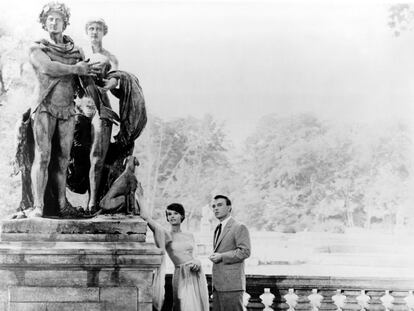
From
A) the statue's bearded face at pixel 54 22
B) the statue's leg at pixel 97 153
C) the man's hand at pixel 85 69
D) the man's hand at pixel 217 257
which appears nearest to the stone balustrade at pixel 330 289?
the man's hand at pixel 217 257

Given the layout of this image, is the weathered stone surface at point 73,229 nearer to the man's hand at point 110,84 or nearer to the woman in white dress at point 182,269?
the woman in white dress at point 182,269

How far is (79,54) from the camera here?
4.89 meters

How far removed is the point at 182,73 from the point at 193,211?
2.10m

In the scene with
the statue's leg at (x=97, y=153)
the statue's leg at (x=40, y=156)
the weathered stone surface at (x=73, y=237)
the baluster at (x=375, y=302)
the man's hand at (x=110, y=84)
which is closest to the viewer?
the weathered stone surface at (x=73, y=237)

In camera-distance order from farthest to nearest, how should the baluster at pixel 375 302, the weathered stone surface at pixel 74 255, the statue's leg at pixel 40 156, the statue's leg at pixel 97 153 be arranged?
the baluster at pixel 375 302 < the statue's leg at pixel 97 153 < the statue's leg at pixel 40 156 < the weathered stone surface at pixel 74 255

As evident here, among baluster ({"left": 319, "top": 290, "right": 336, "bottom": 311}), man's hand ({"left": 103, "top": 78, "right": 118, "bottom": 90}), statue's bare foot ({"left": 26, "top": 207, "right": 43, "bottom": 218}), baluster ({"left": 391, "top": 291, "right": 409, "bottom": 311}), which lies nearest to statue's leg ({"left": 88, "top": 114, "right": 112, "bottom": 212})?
man's hand ({"left": 103, "top": 78, "right": 118, "bottom": 90})

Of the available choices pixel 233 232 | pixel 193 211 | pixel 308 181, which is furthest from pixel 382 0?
pixel 233 232

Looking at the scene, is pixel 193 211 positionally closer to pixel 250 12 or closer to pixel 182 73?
pixel 182 73

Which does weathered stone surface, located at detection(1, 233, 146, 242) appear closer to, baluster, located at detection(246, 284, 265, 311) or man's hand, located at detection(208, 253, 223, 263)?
man's hand, located at detection(208, 253, 223, 263)

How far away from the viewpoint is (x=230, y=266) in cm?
486

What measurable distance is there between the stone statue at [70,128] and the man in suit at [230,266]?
2.44 ft

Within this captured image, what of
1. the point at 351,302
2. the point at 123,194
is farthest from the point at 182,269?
the point at 351,302

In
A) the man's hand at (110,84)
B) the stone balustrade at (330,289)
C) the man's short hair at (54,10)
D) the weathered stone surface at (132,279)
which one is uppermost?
the man's short hair at (54,10)

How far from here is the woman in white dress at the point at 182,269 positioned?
4.84m
